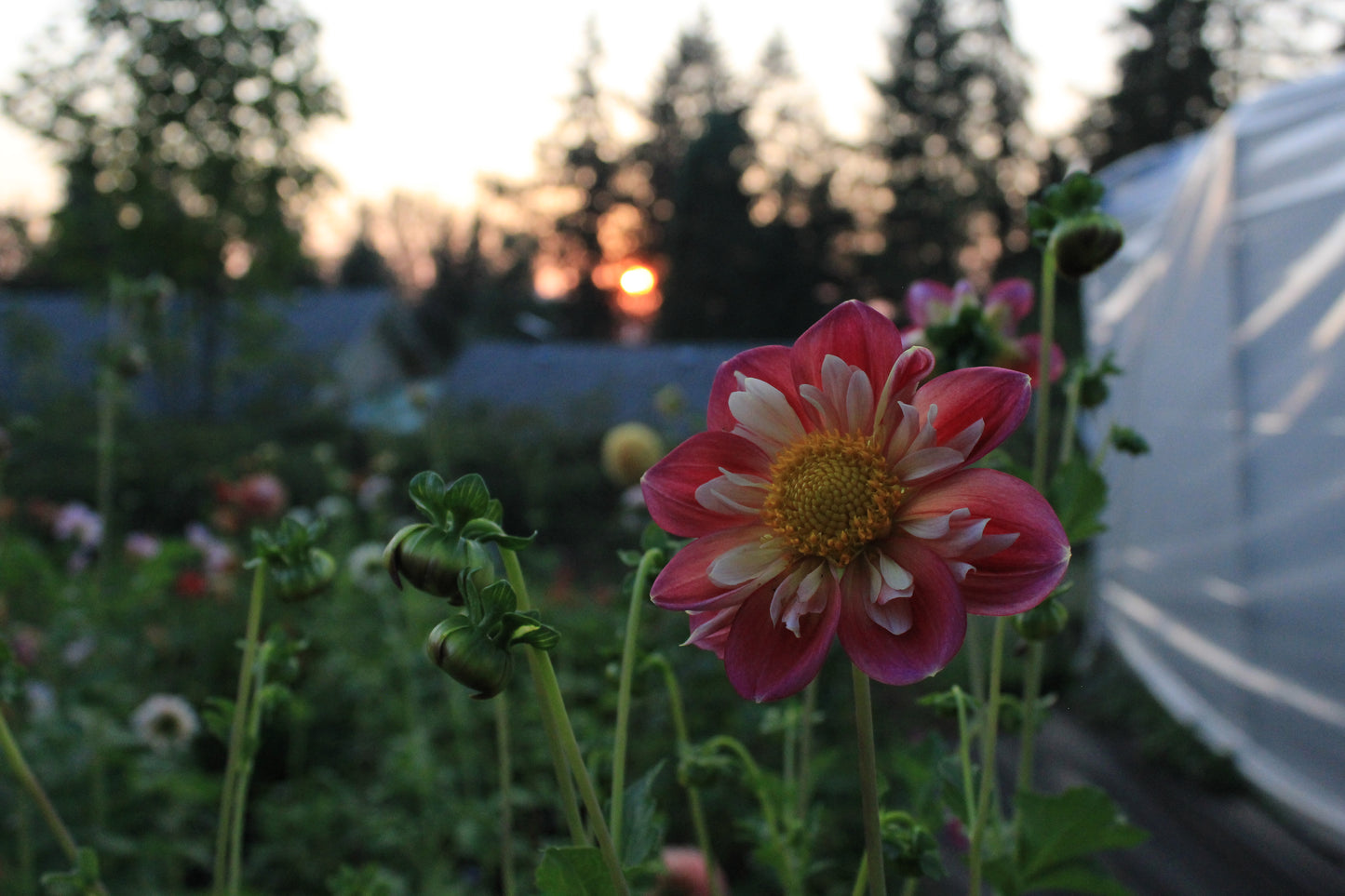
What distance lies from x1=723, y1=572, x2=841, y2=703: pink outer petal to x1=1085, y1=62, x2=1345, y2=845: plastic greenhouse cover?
10.8 ft

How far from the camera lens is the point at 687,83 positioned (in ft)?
86.6

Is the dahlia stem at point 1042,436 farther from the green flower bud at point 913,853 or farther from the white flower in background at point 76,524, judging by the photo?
the white flower in background at point 76,524

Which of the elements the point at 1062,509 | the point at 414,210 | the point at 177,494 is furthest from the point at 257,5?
the point at 414,210

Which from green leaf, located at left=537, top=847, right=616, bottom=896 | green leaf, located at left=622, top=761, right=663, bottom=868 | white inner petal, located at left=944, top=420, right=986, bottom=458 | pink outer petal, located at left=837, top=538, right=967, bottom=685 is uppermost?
white inner petal, located at left=944, top=420, right=986, bottom=458

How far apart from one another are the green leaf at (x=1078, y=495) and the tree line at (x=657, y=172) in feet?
2.21

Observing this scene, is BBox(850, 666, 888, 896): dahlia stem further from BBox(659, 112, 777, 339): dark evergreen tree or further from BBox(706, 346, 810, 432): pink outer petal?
BBox(659, 112, 777, 339): dark evergreen tree

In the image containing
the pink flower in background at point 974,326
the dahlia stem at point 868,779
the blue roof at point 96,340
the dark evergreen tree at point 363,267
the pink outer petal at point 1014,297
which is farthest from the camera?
the dark evergreen tree at point 363,267

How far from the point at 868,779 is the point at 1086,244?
16.1 inches

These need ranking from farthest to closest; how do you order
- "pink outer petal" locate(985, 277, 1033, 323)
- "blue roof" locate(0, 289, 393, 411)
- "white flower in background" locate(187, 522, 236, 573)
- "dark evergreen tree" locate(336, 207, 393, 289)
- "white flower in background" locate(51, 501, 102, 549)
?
1. "dark evergreen tree" locate(336, 207, 393, 289)
2. "blue roof" locate(0, 289, 393, 411)
3. "white flower in background" locate(187, 522, 236, 573)
4. "white flower in background" locate(51, 501, 102, 549)
5. "pink outer petal" locate(985, 277, 1033, 323)

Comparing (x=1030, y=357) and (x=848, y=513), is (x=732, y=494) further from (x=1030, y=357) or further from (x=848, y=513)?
(x=1030, y=357)

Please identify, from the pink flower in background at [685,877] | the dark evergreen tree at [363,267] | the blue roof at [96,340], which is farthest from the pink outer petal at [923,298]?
the dark evergreen tree at [363,267]

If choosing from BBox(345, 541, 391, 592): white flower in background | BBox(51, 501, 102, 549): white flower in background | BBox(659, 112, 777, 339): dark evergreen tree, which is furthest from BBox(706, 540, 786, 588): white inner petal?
BBox(659, 112, 777, 339): dark evergreen tree

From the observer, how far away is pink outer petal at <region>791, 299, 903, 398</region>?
0.46 m

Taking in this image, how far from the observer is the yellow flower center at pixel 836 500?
45 centimetres
